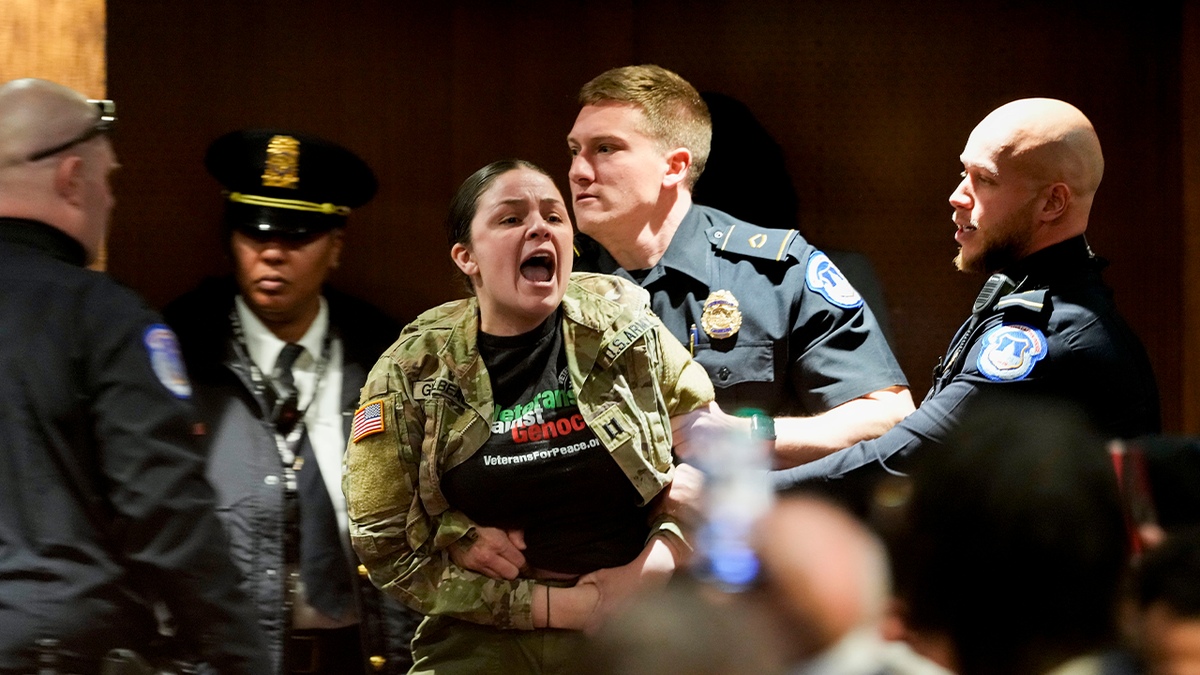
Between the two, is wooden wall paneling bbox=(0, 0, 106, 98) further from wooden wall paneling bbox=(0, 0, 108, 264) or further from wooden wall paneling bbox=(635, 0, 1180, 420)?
wooden wall paneling bbox=(635, 0, 1180, 420)

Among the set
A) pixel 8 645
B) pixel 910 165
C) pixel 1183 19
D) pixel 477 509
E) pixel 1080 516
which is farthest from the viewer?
pixel 910 165

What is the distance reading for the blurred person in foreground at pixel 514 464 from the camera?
7.42 feet

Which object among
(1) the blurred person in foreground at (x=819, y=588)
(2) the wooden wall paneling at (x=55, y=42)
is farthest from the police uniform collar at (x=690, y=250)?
(1) the blurred person in foreground at (x=819, y=588)

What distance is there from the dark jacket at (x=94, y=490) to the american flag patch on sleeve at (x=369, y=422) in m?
0.37

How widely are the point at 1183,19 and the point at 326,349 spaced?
2.65m

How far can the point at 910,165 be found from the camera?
379cm

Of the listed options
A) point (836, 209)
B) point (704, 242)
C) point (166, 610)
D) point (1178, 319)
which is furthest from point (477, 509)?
point (1178, 319)

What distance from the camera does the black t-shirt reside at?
2250 millimetres

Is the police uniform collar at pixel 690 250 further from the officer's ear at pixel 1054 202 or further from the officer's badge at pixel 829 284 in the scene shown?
the officer's ear at pixel 1054 202

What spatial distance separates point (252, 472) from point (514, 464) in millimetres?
945

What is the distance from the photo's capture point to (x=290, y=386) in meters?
3.04

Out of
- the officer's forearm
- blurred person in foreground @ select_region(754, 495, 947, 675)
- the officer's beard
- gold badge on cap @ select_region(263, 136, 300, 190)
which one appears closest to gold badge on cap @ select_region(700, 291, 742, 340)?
the officer's forearm

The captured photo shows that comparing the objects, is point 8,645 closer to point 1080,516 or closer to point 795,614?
point 795,614

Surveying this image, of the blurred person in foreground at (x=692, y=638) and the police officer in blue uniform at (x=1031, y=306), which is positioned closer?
the blurred person in foreground at (x=692, y=638)
